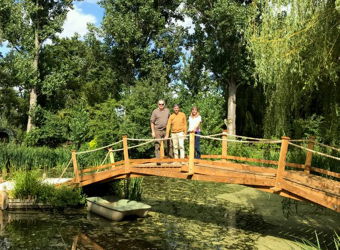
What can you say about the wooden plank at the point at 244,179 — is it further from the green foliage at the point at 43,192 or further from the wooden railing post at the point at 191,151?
the green foliage at the point at 43,192

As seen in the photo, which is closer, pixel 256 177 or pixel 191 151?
pixel 256 177

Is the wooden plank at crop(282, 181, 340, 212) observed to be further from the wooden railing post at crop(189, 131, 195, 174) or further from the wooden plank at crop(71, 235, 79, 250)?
the wooden plank at crop(71, 235, 79, 250)

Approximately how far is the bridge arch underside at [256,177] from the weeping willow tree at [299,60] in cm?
102

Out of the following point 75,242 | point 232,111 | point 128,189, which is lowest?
point 75,242

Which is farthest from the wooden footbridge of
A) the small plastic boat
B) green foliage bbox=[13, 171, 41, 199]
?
green foliage bbox=[13, 171, 41, 199]

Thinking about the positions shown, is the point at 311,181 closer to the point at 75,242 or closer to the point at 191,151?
the point at 191,151

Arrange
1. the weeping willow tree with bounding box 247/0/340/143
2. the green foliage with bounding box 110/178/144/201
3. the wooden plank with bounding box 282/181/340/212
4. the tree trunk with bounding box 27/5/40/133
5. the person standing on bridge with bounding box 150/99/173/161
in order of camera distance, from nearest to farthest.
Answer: the wooden plank with bounding box 282/181/340/212
the weeping willow tree with bounding box 247/0/340/143
the person standing on bridge with bounding box 150/99/173/161
the green foliage with bounding box 110/178/144/201
the tree trunk with bounding box 27/5/40/133

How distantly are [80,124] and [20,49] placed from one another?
8267 mm

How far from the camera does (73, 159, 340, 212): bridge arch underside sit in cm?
685

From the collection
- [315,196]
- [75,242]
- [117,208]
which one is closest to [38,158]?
[117,208]

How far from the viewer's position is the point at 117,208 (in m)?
9.89

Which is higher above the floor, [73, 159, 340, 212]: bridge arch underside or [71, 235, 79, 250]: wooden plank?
[73, 159, 340, 212]: bridge arch underside

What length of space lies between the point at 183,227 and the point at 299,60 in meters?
4.87

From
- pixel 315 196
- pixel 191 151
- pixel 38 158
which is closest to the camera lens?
pixel 315 196
